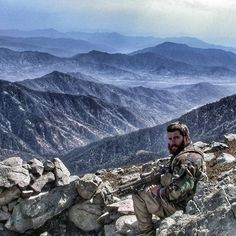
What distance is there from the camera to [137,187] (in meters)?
14.6

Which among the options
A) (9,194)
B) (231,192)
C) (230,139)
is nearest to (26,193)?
(9,194)

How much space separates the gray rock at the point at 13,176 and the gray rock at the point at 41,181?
0.96ft

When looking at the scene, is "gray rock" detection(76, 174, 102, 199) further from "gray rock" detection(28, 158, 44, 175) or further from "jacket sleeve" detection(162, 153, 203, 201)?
"jacket sleeve" detection(162, 153, 203, 201)

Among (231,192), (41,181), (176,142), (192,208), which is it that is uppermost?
(176,142)

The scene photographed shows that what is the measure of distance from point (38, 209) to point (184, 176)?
7.76 meters

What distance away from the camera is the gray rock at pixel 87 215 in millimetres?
18859

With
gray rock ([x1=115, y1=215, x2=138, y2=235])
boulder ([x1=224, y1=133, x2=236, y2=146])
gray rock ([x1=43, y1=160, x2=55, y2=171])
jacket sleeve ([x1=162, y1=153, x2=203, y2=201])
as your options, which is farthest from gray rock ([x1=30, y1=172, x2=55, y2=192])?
boulder ([x1=224, y1=133, x2=236, y2=146])

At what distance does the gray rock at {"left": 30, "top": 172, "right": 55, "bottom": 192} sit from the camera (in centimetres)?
1933

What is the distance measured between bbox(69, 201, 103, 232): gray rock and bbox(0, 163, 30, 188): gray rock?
216 centimetres

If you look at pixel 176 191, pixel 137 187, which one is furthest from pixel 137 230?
pixel 176 191

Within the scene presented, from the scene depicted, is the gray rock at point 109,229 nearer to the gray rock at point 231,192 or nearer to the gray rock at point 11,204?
the gray rock at point 11,204

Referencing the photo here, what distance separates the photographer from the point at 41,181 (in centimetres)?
1945

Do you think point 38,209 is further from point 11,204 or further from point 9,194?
point 9,194

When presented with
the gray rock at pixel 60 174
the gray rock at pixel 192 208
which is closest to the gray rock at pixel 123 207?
the gray rock at pixel 60 174
